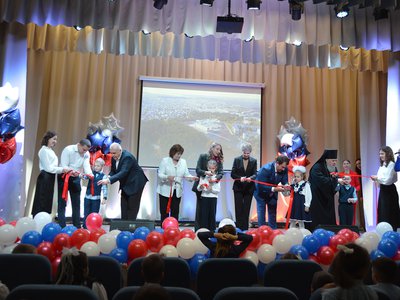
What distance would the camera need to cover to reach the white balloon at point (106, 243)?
425 centimetres

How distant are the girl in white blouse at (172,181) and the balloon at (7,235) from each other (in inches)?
103

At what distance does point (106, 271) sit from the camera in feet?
9.90

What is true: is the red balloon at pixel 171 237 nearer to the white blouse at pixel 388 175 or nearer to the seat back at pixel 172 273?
the seat back at pixel 172 273

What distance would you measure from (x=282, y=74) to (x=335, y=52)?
7.33ft

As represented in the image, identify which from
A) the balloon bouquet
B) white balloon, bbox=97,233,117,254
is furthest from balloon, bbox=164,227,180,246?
the balloon bouquet

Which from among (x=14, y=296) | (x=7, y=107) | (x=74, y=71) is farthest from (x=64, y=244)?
(x=74, y=71)

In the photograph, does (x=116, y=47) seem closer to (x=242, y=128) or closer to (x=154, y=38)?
(x=154, y=38)

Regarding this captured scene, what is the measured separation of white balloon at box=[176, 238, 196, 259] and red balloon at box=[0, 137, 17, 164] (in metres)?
3.59

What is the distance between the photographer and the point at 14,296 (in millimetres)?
2002

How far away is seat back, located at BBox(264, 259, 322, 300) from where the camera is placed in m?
2.89

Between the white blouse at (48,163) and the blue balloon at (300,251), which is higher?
the white blouse at (48,163)

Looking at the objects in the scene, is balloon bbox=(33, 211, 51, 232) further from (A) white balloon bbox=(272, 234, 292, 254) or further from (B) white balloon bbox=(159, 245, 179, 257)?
(A) white balloon bbox=(272, 234, 292, 254)

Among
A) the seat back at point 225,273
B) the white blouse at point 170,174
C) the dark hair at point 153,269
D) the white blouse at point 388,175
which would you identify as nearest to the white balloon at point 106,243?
the seat back at point 225,273

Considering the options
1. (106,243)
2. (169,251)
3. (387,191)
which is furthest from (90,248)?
(387,191)
